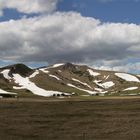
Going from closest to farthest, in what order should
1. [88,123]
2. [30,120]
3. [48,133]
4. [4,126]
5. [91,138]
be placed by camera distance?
[91,138] → [48,133] → [4,126] → [88,123] → [30,120]

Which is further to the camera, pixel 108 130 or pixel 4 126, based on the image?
pixel 4 126

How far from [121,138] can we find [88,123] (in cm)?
1162

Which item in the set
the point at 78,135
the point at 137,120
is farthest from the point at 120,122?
the point at 78,135

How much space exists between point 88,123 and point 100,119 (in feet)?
15.8

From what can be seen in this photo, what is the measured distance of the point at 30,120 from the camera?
54781 mm

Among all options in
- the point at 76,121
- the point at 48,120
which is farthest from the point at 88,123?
the point at 48,120

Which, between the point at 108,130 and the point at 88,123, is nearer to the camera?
the point at 108,130

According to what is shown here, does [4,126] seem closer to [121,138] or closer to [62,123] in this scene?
[62,123]

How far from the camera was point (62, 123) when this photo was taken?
51750mm

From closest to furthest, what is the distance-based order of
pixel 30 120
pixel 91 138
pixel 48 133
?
pixel 91 138 < pixel 48 133 < pixel 30 120

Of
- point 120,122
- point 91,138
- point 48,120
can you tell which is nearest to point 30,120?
point 48,120

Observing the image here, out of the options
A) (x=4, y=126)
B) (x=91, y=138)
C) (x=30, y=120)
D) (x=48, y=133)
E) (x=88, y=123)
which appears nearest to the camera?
(x=91, y=138)

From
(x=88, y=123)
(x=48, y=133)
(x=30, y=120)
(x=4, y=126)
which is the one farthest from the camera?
(x=30, y=120)

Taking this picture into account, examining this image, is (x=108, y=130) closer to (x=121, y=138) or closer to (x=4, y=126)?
(x=121, y=138)
